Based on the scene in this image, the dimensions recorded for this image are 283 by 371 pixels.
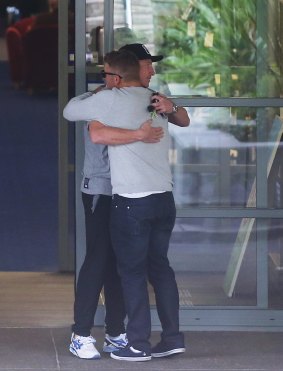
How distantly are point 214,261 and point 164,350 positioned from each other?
85 cm

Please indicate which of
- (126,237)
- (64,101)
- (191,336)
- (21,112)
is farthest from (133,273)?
(21,112)

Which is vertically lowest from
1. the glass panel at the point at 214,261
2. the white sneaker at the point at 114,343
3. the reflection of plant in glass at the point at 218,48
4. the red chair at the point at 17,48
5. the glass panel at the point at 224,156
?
the red chair at the point at 17,48

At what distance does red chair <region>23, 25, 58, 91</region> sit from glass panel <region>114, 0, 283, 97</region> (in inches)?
488

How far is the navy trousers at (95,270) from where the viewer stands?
6.27 metres

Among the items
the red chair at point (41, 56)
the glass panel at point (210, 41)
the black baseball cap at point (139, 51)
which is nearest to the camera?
A: the black baseball cap at point (139, 51)

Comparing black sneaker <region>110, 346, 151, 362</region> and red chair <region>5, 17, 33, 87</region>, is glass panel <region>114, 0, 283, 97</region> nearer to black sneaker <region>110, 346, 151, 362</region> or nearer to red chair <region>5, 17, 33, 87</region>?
black sneaker <region>110, 346, 151, 362</region>

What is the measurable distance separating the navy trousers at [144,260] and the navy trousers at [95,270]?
0.15 meters

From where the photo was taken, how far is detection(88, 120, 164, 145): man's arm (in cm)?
600

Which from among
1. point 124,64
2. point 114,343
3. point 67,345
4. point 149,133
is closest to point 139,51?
point 124,64

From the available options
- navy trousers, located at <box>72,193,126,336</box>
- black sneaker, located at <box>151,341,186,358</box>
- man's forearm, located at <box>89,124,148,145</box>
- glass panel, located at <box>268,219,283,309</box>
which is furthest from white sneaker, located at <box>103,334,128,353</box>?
man's forearm, located at <box>89,124,148,145</box>

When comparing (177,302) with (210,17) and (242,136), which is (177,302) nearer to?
(242,136)

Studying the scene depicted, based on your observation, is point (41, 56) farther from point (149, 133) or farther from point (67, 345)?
point (149, 133)

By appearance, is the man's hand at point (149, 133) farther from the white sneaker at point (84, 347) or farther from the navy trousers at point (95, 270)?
the white sneaker at point (84, 347)

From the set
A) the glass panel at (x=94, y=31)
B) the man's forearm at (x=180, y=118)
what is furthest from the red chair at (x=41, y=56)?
the man's forearm at (x=180, y=118)
